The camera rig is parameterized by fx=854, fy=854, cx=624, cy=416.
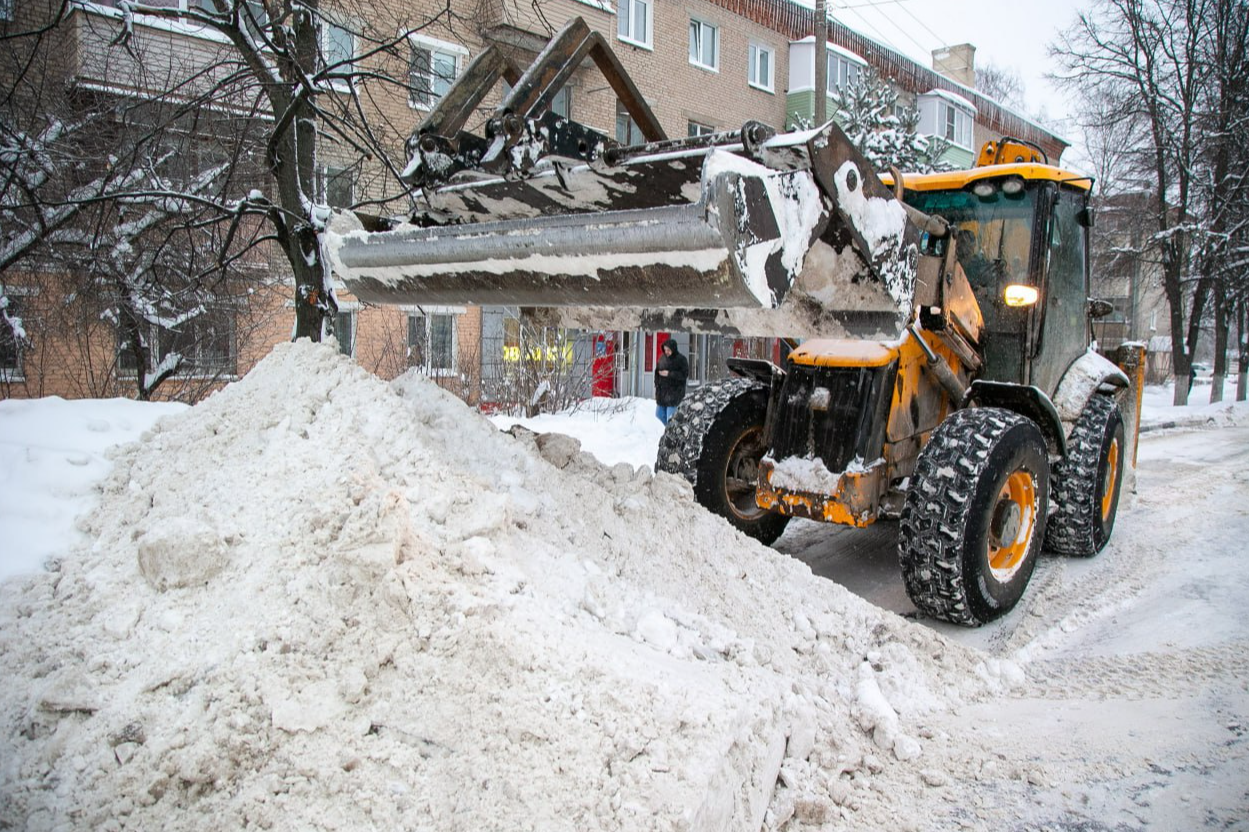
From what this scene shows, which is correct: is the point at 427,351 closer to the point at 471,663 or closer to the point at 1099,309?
the point at 1099,309

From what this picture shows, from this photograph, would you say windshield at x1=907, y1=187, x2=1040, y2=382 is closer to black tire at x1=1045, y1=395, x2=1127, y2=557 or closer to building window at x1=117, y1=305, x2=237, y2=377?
black tire at x1=1045, y1=395, x2=1127, y2=557

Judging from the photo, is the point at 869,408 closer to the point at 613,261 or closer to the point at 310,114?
the point at 613,261

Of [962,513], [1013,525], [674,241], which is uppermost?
[674,241]

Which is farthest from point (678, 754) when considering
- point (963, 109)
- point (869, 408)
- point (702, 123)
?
point (963, 109)

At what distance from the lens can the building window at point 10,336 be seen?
7445 millimetres

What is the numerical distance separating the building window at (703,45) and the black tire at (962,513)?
2002 cm

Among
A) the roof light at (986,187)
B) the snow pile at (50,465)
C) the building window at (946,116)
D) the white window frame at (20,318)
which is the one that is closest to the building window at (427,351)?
the white window frame at (20,318)

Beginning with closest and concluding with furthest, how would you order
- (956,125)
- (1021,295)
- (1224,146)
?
(1021,295), (1224,146), (956,125)

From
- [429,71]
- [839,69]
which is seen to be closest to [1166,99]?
[839,69]

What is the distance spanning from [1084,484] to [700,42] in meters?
19.9

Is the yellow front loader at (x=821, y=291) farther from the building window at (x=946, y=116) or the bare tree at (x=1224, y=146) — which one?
the building window at (x=946, y=116)

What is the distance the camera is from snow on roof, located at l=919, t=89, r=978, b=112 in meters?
28.0

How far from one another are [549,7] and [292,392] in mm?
16432

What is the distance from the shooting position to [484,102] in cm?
1577
